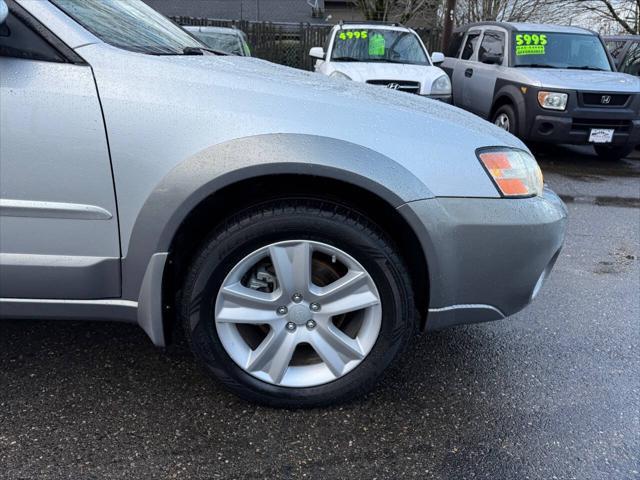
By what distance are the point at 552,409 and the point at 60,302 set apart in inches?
78.6

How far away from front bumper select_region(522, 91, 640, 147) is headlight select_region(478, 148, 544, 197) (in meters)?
5.22

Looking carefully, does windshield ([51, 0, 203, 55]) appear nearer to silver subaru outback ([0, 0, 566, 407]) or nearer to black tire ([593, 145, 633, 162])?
silver subaru outback ([0, 0, 566, 407])

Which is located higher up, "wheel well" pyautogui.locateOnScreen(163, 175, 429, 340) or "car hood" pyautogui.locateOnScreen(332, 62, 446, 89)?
"car hood" pyautogui.locateOnScreen(332, 62, 446, 89)

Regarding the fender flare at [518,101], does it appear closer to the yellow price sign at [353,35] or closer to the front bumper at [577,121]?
the front bumper at [577,121]

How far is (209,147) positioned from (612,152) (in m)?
7.53

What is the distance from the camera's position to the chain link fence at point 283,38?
15.1 meters

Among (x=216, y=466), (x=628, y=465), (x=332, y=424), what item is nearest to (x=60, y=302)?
(x=216, y=466)

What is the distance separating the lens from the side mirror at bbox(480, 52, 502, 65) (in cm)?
784

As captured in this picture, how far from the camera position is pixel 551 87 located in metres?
6.84

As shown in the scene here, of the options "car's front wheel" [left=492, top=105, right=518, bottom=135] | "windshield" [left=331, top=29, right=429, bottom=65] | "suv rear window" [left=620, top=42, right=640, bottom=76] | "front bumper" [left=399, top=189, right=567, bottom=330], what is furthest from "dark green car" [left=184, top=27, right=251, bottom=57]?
"front bumper" [left=399, top=189, right=567, bottom=330]

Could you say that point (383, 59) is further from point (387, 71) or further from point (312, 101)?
point (312, 101)

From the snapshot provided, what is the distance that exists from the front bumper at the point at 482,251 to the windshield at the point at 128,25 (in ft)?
4.20

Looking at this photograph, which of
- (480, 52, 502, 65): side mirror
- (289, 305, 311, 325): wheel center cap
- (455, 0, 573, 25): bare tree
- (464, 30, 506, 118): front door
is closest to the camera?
(289, 305, 311, 325): wheel center cap

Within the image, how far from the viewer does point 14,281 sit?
1.98 metres
